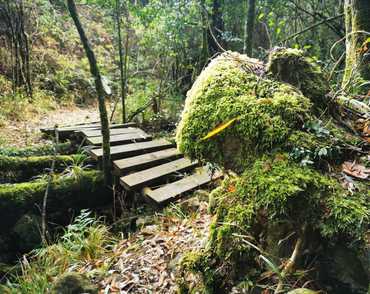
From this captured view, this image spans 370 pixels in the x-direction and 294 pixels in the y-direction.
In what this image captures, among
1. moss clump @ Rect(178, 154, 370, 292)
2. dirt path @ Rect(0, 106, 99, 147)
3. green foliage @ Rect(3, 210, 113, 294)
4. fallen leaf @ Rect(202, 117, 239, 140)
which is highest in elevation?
fallen leaf @ Rect(202, 117, 239, 140)

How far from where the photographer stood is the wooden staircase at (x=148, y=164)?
3.81 metres

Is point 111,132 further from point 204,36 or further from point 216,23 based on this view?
point 216,23

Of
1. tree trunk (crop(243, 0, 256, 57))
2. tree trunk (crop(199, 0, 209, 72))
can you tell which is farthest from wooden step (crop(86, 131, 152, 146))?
tree trunk (crop(199, 0, 209, 72))

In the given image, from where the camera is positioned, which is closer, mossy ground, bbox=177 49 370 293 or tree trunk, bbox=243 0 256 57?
mossy ground, bbox=177 49 370 293

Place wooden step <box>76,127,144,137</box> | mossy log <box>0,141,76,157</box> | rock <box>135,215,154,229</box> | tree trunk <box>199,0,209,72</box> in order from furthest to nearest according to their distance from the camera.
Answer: tree trunk <box>199,0,209,72</box> → wooden step <box>76,127,144,137</box> → mossy log <box>0,141,76,157</box> → rock <box>135,215,154,229</box>

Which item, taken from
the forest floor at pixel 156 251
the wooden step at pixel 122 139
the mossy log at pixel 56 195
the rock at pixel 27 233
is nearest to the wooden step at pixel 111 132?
the wooden step at pixel 122 139

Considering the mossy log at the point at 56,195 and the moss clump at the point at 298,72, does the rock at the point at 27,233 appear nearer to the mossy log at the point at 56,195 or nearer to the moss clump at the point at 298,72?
the mossy log at the point at 56,195

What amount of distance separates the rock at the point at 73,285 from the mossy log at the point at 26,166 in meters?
2.47

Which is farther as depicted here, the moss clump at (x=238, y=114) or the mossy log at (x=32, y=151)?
the mossy log at (x=32, y=151)

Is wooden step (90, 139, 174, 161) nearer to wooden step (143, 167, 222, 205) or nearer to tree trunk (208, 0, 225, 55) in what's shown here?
wooden step (143, 167, 222, 205)

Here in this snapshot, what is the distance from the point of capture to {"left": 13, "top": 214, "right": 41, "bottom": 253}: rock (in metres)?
3.65

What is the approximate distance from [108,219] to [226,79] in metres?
2.69

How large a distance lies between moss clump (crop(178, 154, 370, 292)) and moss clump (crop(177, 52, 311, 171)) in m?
0.15

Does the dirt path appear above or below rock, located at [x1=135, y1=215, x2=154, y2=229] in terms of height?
above
